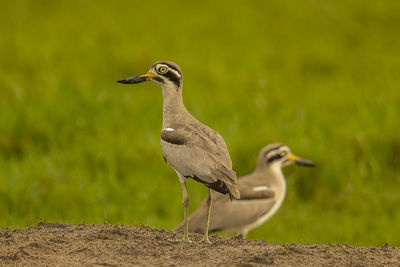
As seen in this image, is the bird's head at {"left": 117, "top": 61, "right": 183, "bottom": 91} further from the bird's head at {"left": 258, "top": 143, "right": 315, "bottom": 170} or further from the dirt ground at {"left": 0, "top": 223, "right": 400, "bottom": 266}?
the bird's head at {"left": 258, "top": 143, "right": 315, "bottom": 170}

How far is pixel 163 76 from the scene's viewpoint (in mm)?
6082

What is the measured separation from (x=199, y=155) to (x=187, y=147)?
0.12m

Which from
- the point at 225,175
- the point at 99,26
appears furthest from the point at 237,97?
the point at 225,175

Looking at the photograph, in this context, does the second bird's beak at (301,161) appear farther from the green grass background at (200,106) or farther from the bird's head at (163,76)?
the bird's head at (163,76)

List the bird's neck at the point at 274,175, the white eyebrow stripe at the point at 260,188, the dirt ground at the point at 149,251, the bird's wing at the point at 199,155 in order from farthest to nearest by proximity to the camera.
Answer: the bird's neck at the point at 274,175, the white eyebrow stripe at the point at 260,188, the bird's wing at the point at 199,155, the dirt ground at the point at 149,251

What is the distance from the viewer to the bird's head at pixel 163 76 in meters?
6.03

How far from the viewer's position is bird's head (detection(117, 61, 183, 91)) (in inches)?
237

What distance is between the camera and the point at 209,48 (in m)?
16.2

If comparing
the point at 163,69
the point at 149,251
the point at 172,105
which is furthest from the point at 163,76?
the point at 149,251

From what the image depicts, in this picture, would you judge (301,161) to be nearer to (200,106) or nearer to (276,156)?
(276,156)

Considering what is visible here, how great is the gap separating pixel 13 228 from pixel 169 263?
68.7 inches

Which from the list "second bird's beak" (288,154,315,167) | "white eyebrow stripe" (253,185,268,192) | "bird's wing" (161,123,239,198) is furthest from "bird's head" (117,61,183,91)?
"second bird's beak" (288,154,315,167)

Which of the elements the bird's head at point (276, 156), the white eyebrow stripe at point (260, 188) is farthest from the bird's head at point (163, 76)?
the bird's head at point (276, 156)

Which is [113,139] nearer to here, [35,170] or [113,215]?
[35,170]
